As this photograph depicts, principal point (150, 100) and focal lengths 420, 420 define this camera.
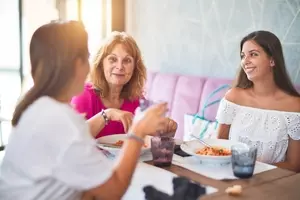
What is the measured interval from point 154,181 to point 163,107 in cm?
35

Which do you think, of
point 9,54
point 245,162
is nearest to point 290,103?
point 245,162

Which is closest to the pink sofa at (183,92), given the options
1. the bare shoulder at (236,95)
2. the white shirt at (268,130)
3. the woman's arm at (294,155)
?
the bare shoulder at (236,95)

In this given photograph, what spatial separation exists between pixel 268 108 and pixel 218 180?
72 cm

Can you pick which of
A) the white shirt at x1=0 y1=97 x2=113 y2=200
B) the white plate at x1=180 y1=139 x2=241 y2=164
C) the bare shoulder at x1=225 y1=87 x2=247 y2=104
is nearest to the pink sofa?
the bare shoulder at x1=225 y1=87 x2=247 y2=104

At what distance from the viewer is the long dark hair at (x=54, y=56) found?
1087 mm

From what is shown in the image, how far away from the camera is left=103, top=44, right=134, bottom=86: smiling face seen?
2115mm

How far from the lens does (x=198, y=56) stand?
3.14m

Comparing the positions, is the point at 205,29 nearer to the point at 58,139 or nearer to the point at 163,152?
the point at 163,152

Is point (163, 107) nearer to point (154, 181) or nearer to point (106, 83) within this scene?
point (154, 181)

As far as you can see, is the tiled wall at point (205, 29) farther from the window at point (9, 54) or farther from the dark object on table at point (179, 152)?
the window at point (9, 54)

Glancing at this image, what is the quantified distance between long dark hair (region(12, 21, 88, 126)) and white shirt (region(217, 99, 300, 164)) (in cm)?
117

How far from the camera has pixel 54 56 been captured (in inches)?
42.7

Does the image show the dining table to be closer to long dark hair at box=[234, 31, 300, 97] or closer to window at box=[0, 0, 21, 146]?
long dark hair at box=[234, 31, 300, 97]

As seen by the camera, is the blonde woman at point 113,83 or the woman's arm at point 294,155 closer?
the woman's arm at point 294,155
